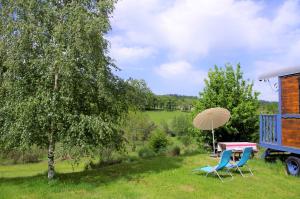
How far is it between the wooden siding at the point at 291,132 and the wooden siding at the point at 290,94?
0.30m

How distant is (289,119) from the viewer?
11.1 m

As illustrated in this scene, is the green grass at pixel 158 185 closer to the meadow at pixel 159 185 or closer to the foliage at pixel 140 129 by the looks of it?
the meadow at pixel 159 185

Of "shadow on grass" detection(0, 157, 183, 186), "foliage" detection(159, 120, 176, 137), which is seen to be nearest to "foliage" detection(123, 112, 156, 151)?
"foliage" detection(159, 120, 176, 137)

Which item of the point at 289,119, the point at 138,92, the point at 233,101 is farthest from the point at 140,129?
the point at 289,119

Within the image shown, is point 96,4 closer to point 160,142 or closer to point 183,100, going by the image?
point 160,142

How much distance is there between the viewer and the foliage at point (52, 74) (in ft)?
31.0

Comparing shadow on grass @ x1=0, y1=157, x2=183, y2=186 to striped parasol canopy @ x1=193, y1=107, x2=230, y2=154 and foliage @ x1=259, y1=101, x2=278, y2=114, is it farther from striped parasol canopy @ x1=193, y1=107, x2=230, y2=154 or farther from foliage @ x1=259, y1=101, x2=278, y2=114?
foliage @ x1=259, y1=101, x2=278, y2=114

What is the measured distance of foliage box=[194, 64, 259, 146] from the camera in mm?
17359

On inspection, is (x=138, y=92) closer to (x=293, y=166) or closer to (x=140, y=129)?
(x=293, y=166)

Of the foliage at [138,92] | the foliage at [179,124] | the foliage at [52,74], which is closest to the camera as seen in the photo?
the foliage at [52,74]

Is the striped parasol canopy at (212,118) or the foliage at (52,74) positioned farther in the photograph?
the striped parasol canopy at (212,118)

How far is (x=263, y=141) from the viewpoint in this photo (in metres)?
12.8

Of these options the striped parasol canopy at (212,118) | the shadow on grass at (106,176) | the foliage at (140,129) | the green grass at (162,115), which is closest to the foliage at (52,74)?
the shadow on grass at (106,176)

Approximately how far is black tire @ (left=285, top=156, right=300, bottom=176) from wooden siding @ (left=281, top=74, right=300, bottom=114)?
59.7 inches
